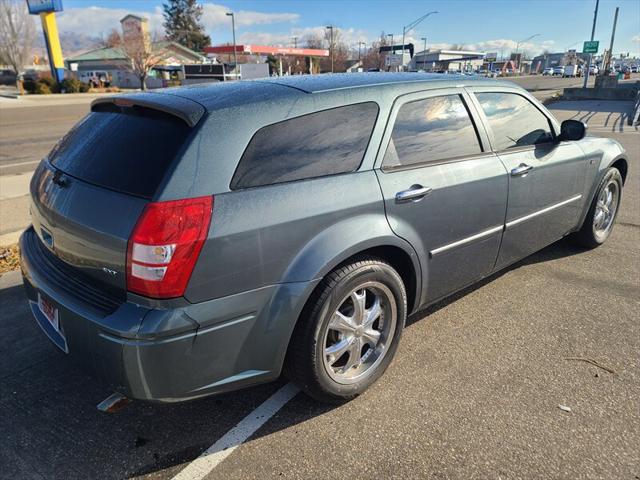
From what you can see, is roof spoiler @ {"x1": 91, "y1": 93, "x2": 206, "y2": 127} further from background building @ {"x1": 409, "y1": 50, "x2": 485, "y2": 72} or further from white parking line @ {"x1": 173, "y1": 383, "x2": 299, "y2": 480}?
background building @ {"x1": 409, "y1": 50, "x2": 485, "y2": 72}

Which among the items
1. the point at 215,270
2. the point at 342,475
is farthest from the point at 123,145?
the point at 342,475

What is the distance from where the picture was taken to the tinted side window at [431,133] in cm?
284

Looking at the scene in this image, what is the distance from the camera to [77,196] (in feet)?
7.81

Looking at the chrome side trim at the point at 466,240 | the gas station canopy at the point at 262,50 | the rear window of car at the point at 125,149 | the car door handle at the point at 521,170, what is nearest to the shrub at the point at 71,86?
the gas station canopy at the point at 262,50

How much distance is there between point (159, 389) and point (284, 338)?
→ 0.60 meters

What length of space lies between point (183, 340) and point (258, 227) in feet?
1.90

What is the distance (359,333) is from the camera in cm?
272

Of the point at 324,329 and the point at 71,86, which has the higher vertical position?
the point at 71,86

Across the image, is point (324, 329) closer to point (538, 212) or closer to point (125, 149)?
point (125, 149)

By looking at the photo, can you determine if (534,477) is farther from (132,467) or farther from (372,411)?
(132,467)

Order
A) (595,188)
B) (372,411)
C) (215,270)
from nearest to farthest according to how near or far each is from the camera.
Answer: (215,270) < (372,411) < (595,188)

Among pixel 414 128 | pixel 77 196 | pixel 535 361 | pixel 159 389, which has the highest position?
pixel 414 128

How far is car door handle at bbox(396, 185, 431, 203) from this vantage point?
8.92 feet

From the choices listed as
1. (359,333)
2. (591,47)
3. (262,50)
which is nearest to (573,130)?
(359,333)
